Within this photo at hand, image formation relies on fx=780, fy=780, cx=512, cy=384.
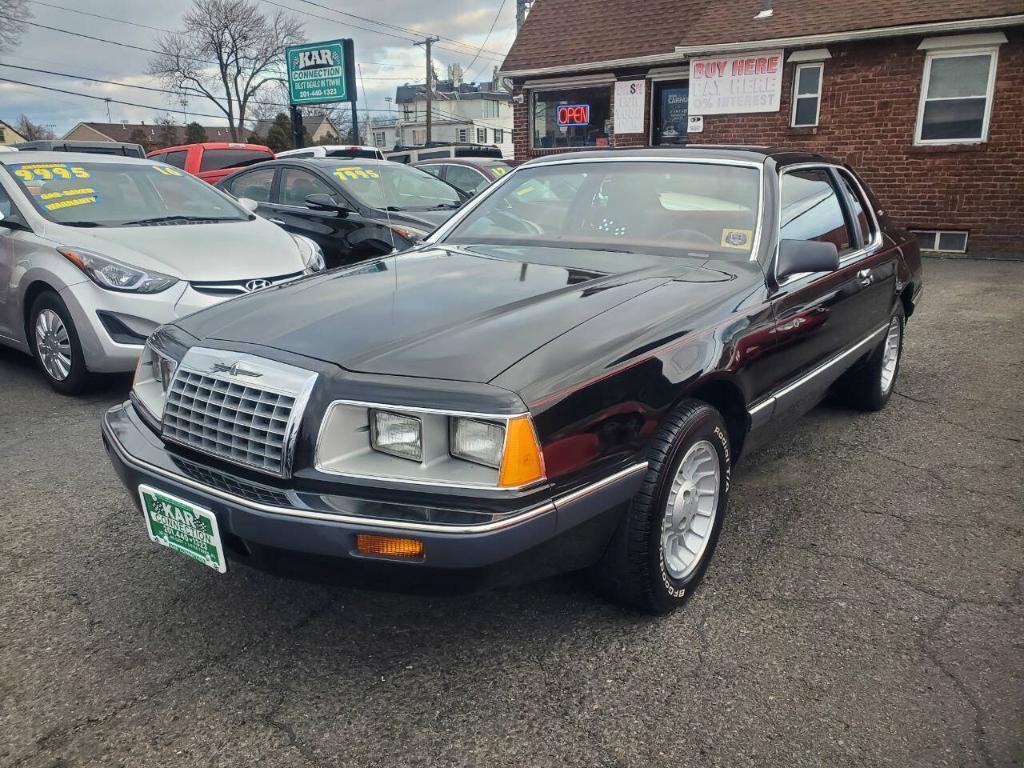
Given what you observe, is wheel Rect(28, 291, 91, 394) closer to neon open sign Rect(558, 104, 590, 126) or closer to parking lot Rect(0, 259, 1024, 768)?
parking lot Rect(0, 259, 1024, 768)

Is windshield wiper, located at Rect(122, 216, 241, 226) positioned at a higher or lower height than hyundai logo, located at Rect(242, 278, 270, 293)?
higher

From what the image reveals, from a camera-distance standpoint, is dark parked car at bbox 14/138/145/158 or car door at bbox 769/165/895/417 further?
dark parked car at bbox 14/138/145/158

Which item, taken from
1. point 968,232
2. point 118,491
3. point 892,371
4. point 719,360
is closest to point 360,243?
point 118,491

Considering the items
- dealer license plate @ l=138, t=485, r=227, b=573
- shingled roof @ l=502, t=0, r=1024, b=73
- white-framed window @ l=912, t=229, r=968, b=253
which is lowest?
white-framed window @ l=912, t=229, r=968, b=253

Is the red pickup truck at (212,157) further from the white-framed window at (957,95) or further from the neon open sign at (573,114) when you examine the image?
the white-framed window at (957,95)

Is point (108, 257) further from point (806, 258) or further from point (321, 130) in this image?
point (321, 130)

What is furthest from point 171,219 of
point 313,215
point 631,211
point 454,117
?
point 454,117

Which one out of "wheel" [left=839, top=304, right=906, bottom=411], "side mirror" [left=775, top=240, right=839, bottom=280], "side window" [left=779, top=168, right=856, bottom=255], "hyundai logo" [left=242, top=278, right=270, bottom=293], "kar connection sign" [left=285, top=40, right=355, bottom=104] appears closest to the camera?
"side mirror" [left=775, top=240, right=839, bottom=280]

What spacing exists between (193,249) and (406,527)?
3872 millimetres

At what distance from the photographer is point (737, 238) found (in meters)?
3.18

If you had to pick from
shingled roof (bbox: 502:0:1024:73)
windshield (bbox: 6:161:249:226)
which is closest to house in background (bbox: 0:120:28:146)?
shingled roof (bbox: 502:0:1024:73)

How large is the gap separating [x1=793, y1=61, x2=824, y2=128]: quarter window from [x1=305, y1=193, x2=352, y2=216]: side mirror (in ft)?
29.1

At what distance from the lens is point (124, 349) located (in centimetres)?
467

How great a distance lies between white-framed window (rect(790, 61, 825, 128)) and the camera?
12.7 meters
